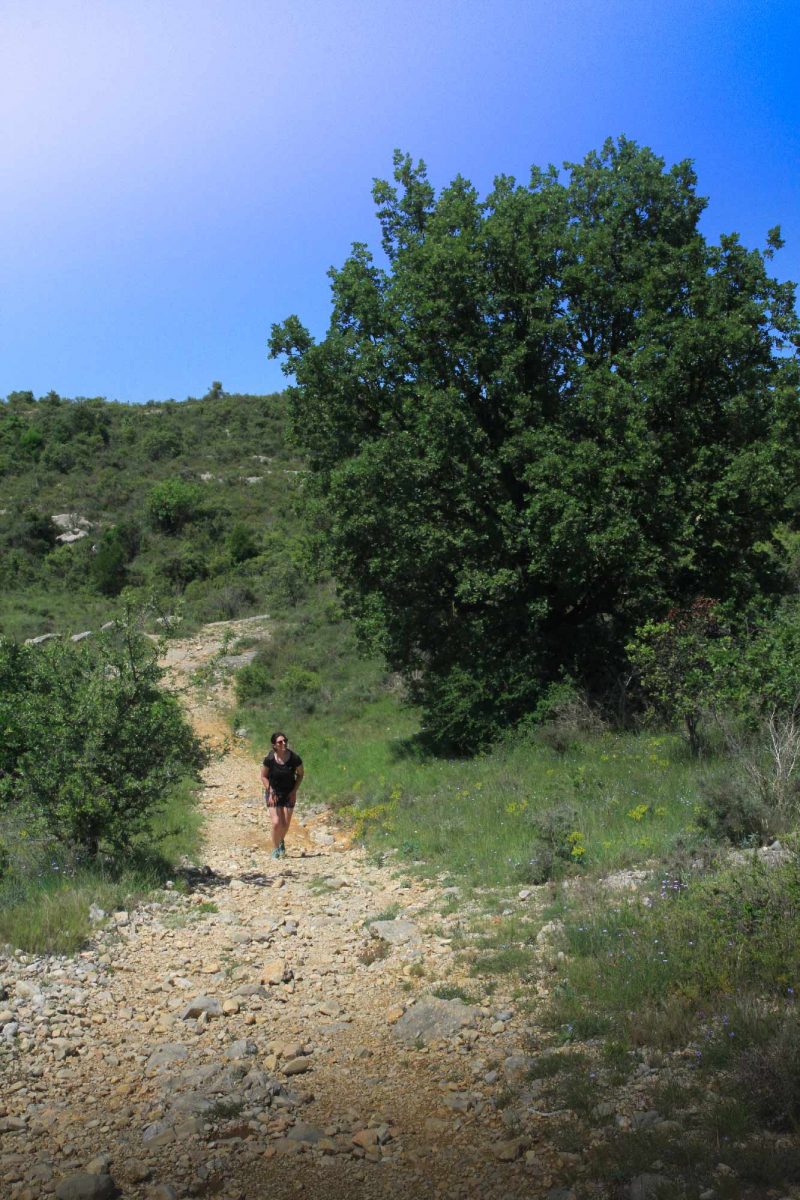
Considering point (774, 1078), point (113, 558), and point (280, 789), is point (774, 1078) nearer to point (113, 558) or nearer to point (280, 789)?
point (280, 789)

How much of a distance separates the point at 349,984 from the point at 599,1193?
9.84 ft

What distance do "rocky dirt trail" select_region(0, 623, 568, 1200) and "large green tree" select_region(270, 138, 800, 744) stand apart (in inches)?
283

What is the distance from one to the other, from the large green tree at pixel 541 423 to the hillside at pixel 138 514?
14025mm

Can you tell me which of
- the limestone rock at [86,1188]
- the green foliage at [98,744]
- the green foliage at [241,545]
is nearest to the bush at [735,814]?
the green foliage at [98,744]

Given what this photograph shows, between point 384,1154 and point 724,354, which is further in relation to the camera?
point 724,354

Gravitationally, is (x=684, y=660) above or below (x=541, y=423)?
below

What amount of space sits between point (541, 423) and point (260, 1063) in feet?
36.7

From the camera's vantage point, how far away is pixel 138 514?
45.8 metres

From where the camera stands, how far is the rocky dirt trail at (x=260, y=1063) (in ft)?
12.6

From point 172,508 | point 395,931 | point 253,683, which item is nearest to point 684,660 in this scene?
point 395,931

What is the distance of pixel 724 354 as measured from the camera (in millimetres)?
13641

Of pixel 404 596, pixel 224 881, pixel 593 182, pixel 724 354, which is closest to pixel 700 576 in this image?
pixel 724 354

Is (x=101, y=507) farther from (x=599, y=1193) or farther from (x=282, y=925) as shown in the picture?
(x=599, y=1193)

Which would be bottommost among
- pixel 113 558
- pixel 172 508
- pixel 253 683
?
pixel 253 683
